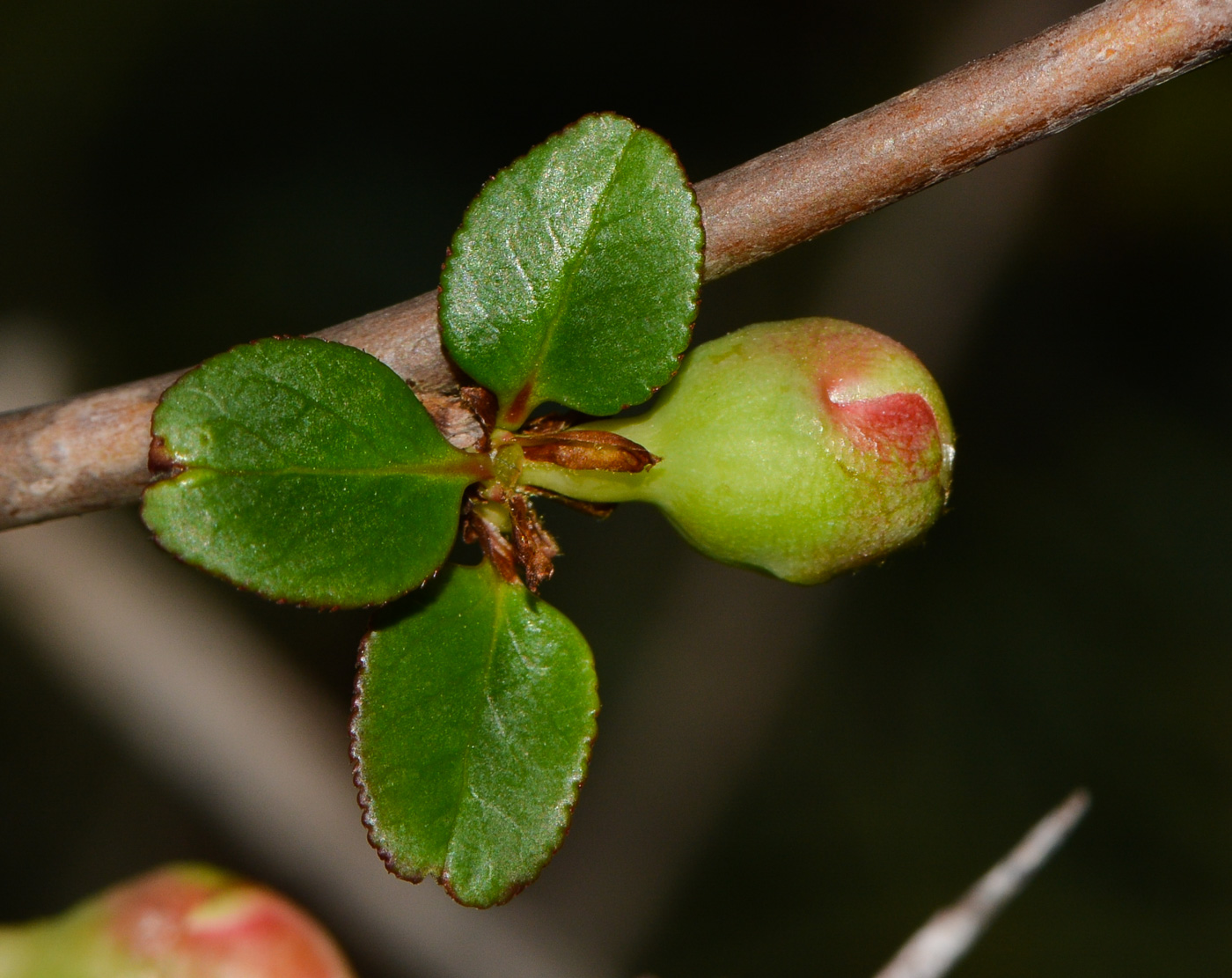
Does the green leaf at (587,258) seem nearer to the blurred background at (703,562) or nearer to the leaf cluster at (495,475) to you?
the leaf cluster at (495,475)

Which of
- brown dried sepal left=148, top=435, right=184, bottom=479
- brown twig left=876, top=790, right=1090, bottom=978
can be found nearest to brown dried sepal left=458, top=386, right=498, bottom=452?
brown dried sepal left=148, top=435, right=184, bottom=479

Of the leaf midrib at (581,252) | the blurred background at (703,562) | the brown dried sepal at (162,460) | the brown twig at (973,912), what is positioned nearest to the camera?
the brown dried sepal at (162,460)

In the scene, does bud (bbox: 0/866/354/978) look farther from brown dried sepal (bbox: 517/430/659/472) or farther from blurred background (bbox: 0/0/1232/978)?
blurred background (bbox: 0/0/1232/978)

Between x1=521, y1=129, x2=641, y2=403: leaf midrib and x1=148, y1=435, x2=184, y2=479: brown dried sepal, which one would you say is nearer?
x1=148, y1=435, x2=184, y2=479: brown dried sepal

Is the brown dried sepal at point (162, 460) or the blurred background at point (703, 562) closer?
the brown dried sepal at point (162, 460)

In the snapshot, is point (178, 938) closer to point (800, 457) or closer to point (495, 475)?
point (495, 475)

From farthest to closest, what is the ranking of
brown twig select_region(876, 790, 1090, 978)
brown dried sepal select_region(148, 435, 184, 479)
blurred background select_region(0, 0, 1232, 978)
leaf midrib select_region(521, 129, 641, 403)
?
1. blurred background select_region(0, 0, 1232, 978)
2. brown twig select_region(876, 790, 1090, 978)
3. leaf midrib select_region(521, 129, 641, 403)
4. brown dried sepal select_region(148, 435, 184, 479)

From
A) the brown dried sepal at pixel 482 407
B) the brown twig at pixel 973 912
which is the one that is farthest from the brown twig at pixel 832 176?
the brown twig at pixel 973 912
